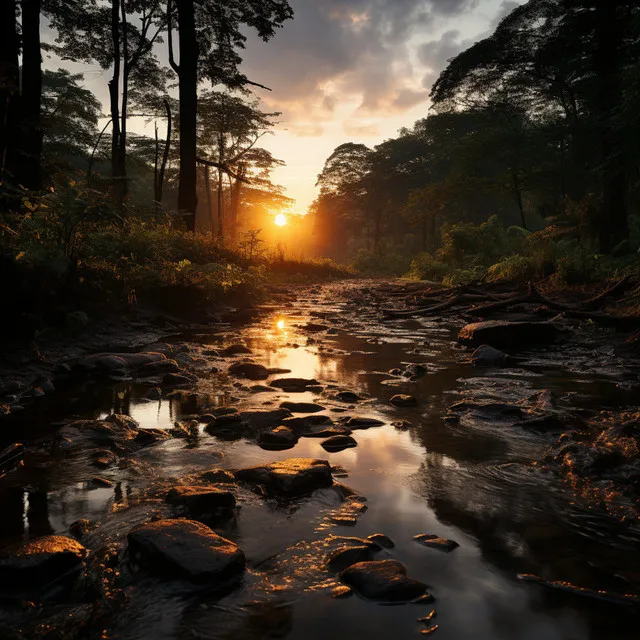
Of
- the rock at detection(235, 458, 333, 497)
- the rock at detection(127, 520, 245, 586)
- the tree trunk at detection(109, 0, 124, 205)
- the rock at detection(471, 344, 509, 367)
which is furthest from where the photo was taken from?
the tree trunk at detection(109, 0, 124, 205)

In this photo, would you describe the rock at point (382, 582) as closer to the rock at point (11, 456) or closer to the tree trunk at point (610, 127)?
the rock at point (11, 456)

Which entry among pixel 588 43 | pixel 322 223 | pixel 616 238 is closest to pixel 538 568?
pixel 616 238

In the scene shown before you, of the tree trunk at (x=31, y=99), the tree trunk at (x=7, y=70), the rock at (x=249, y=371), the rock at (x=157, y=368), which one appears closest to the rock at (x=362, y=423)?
the rock at (x=249, y=371)

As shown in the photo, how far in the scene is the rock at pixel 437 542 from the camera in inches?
67.9

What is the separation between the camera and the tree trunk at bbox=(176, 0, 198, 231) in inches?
506

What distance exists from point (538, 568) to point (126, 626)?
130 centimetres

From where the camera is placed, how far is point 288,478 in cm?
216

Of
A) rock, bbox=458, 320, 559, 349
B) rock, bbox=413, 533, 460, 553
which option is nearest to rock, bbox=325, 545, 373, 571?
rock, bbox=413, 533, 460, 553

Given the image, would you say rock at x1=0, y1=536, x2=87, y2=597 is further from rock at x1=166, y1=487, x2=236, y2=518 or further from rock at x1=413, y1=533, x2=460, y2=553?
rock at x1=413, y1=533, x2=460, y2=553

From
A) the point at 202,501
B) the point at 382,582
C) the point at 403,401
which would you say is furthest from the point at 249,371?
the point at 382,582

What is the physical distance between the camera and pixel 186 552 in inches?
60.3

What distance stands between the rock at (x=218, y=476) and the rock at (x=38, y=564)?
2.41 ft

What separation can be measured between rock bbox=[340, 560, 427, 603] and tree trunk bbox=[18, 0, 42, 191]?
27.9ft

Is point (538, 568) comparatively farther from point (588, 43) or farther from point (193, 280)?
point (588, 43)
